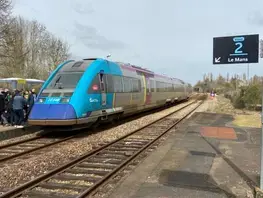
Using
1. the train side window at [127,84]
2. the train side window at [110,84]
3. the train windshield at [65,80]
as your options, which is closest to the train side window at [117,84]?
the train side window at [110,84]

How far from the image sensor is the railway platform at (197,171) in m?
5.79

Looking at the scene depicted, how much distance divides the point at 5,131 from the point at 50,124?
2.09 m

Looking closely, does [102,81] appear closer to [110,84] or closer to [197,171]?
[110,84]

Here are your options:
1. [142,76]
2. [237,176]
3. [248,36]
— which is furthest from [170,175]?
[142,76]

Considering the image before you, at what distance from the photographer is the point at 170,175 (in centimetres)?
682

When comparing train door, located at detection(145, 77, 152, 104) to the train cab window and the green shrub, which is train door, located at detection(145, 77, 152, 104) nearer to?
the train cab window

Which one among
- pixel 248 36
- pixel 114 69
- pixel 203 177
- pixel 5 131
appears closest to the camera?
pixel 248 36

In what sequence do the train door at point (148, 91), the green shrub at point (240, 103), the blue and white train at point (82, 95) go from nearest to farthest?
the blue and white train at point (82, 95), the train door at point (148, 91), the green shrub at point (240, 103)

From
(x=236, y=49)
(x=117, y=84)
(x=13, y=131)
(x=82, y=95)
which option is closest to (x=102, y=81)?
(x=82, y=95)

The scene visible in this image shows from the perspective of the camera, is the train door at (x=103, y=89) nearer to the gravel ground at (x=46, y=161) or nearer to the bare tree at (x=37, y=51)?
the gravel ground at (x=46, y=161)

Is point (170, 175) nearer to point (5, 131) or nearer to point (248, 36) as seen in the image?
point (248, 36)

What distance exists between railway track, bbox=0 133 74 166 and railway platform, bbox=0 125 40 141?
4.29 ft

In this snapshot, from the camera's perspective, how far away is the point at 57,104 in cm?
1202

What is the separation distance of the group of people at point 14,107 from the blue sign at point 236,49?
33.9ft
